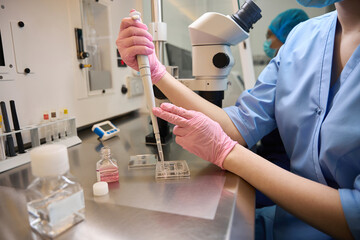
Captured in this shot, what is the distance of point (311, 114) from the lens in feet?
2.25

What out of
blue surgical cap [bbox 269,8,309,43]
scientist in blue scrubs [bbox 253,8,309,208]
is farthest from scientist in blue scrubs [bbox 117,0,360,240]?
blue surgical cap [bbox 269,8,309,43]

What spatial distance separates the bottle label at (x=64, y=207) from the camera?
0.40 meters

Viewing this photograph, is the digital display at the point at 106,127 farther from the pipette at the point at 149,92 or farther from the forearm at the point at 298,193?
the forearm at the point at 298,193

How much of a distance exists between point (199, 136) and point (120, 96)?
Answer: 2.80ft

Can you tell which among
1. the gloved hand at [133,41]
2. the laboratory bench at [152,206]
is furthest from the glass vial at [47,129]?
the gloved hand at [133,41]

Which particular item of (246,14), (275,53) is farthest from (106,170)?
(275,53)

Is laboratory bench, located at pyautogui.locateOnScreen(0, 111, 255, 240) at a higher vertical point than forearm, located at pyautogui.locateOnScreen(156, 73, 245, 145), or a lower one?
lower

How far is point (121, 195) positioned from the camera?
1.82ft

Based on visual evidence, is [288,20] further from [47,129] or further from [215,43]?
[47,129]

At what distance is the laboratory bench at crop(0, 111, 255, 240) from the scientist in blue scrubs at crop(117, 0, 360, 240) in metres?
0.09

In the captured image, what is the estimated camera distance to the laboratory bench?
1.40 ft

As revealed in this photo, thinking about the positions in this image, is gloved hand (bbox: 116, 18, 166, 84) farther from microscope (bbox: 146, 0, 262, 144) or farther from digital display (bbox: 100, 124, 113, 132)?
digital display (bbox: 100, 124, 113, 132)

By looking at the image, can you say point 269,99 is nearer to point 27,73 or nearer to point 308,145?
point 308,145

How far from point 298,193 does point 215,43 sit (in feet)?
1.90
